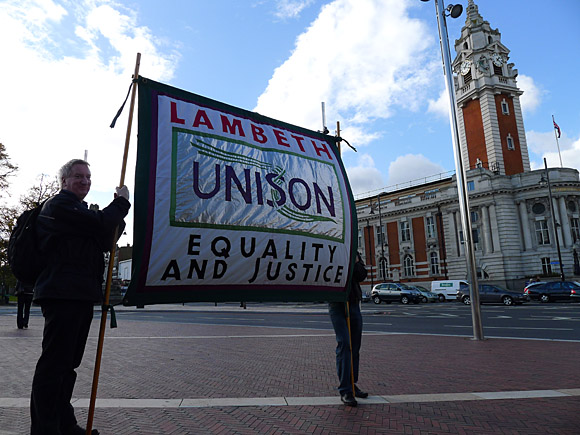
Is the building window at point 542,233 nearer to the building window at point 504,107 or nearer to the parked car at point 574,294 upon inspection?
the building window at point 504,107

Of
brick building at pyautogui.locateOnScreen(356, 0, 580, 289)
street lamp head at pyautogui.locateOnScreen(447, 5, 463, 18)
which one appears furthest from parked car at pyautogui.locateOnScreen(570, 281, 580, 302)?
street lamp head at pyautogui.locateOnScreen(447, 5, 463, 18)


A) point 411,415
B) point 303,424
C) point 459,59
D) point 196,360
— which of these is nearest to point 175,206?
point 303,424

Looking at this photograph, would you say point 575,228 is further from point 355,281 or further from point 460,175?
point 355,281

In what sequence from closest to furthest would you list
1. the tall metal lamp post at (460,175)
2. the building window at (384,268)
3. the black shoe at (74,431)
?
the black shoe at (74,431)
the tall metal lamp post at (460,175)
the building window at (384,268)

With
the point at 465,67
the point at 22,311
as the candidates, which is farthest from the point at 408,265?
the point at 22,311

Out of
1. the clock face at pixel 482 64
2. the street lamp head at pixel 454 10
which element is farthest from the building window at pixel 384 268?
the street lamp head at pixel 454 10

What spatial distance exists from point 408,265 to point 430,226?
621 centimetres

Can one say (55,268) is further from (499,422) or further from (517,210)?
(517,210)

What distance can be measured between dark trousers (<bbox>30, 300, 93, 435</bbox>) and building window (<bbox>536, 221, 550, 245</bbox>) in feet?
168

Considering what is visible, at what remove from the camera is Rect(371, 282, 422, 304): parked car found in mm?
35606

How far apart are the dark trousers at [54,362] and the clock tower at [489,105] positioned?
176 ft

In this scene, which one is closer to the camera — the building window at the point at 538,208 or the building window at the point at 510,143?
the building window at the point at 538,208

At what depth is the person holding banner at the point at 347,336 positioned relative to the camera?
4398 millimetres

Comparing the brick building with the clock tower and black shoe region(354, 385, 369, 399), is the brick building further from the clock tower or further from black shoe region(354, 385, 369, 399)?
black shoe region(354, 385, 369, 399)
